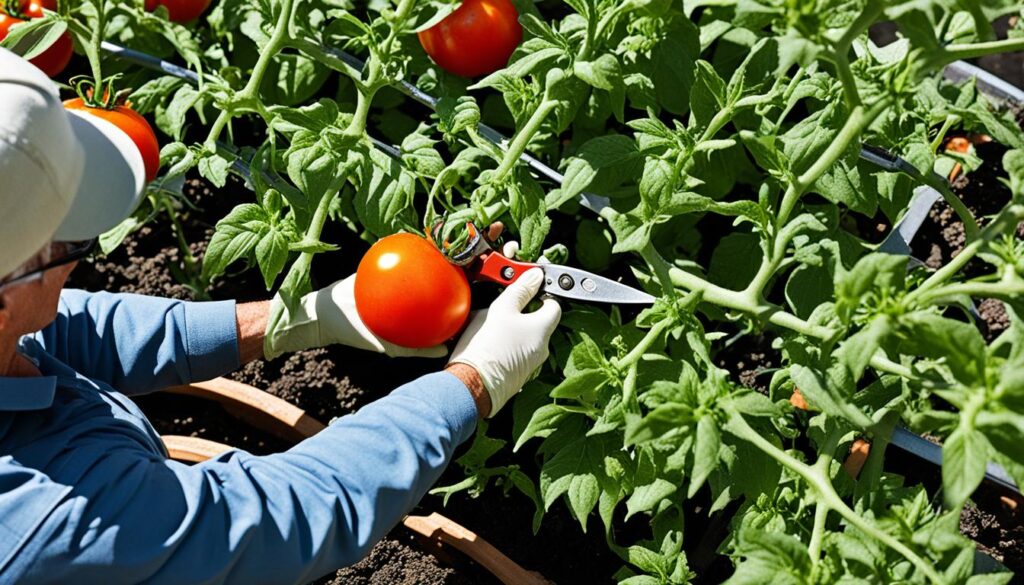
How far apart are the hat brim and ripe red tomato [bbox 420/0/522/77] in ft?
1.70

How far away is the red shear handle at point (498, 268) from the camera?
1546 mm

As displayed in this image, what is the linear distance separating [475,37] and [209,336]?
0.61 m

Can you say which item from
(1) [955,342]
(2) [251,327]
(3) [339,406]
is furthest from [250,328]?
(1) [955,342]

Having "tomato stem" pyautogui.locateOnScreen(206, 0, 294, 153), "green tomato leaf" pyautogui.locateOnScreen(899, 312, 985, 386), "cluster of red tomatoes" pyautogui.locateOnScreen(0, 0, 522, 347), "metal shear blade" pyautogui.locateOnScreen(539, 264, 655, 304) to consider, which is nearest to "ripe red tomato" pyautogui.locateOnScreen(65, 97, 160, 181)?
"cluster of red tomatoes" pyautogui.locateOnScreen(0, 0, 522, 347)

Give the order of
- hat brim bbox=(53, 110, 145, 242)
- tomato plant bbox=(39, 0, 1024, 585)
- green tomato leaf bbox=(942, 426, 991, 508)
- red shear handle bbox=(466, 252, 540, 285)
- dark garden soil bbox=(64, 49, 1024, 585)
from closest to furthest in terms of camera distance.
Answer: green tomato leaf bbox=(942, 426, 991, 508) → tomato plant bbox=(39, 0, 1024, 585) → hat brim bbox=(53, 110, 145, 242) → red shear handle bbox=(466, 252, 540, 285) → dark garden soil bbox=(64, 49, 1024, 585)

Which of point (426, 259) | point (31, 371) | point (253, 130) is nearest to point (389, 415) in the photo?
point (426, 259)

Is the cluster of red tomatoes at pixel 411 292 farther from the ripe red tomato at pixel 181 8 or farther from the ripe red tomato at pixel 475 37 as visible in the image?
the ripe red tomato at pixel 181 8

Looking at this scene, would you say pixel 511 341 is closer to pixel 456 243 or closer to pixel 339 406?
pixel 456 243

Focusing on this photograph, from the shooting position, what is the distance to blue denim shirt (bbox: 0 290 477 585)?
1.19m


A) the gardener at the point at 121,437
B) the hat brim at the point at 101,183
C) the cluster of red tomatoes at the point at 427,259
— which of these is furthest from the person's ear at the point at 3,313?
the cluster of red tomatoes at the point at 427,259

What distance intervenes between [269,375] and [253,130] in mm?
497

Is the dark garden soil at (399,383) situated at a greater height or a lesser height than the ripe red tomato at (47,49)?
lesser

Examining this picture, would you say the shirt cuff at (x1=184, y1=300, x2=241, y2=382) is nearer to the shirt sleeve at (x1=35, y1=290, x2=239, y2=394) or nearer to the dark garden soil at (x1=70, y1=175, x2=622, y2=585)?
the shirt sleeve at (x1=35, y1=290, x2=239, y2=394)

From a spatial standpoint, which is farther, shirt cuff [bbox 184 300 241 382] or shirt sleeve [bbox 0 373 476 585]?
shirt cuff [bbox 184 300 241 382]
